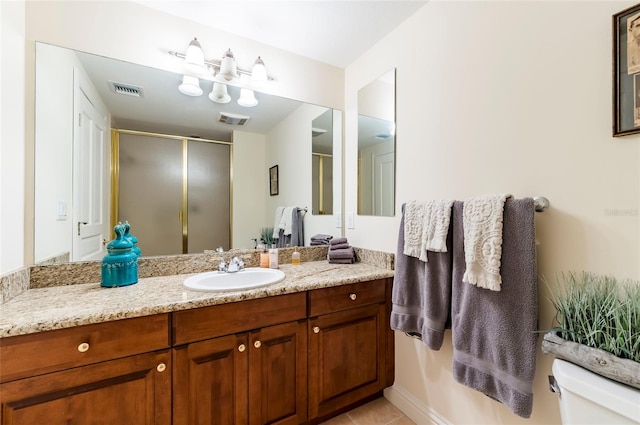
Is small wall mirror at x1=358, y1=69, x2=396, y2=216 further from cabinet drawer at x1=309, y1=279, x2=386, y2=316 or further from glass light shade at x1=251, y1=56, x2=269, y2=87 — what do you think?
glass light shade at x1=251, y1=56, x2=269, y2=87

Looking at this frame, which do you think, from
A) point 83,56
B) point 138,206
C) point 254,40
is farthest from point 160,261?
point 254,40

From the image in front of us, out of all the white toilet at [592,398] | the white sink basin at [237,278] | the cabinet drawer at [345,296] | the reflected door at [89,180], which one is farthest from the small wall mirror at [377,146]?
the reflected door at [89,180]

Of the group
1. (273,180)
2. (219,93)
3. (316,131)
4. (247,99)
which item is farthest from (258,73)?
(273,180)

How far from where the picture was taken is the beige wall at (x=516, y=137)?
89cm

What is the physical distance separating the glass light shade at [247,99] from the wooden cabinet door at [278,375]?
1.40 metres

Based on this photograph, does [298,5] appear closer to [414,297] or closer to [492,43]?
[492,43]

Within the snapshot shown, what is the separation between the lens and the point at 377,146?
6.01 feet

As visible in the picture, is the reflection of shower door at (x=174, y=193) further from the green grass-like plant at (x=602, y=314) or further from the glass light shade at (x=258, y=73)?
the green grass-like plant at (x=602, y=314)

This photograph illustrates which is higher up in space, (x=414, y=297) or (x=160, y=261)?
(x=160, y=261)

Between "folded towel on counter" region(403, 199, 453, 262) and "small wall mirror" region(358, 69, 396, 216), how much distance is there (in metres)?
0.32

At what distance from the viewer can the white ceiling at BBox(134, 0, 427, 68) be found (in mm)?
1471

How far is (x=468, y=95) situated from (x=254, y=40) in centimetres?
139

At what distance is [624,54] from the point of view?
84 centimetres

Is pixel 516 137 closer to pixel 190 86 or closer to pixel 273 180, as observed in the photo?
pixel 273 180
